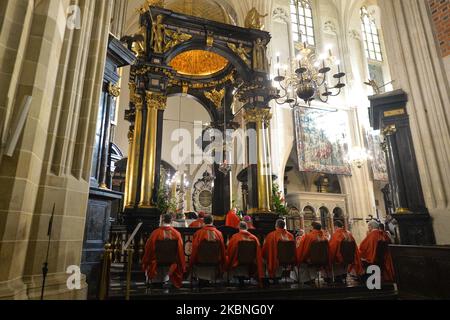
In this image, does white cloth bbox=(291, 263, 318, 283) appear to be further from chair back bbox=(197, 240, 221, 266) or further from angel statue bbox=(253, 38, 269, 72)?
angel statue bbox=(253, 38, 269, 72)

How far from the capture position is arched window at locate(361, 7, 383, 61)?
65.4ft

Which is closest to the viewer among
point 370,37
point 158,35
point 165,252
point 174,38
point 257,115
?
point 165,252

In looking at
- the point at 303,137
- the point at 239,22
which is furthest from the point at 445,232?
the point at 239,22

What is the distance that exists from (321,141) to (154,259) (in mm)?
12740

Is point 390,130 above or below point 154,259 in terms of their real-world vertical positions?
above

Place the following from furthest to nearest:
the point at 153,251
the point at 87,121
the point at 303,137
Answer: the point at 303,137 → the point at 153,251 → the point at 87,121

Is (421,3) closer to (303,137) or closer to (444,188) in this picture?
(444,188)

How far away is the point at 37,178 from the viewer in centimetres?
280

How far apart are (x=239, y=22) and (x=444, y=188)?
543 inches

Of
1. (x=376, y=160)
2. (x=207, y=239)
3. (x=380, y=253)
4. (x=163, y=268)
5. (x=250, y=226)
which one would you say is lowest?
(x=163, y=268)

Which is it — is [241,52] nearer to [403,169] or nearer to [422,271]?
[403,169]

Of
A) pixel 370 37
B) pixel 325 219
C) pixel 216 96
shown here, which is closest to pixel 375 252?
pixel 216 96

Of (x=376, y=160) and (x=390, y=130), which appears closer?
(x=390, y=130)

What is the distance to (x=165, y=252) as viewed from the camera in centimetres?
474
